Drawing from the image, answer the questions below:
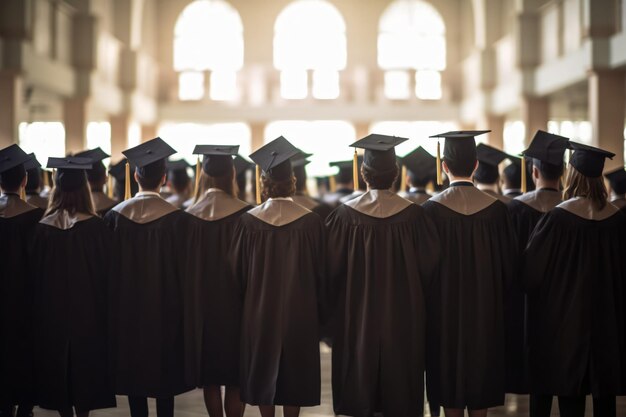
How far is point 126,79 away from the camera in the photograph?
22.7 m

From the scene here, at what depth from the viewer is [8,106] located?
48.6 ft

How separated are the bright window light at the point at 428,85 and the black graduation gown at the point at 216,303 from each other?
20694 mm

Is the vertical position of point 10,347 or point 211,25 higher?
point 211,25

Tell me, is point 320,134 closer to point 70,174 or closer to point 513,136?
point 513,136

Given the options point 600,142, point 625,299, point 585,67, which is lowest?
point 625,299

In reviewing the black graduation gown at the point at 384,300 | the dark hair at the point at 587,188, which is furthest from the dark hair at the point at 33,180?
the dark hair at the point at 587,188

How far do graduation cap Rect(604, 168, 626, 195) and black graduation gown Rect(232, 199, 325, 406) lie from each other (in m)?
3.53

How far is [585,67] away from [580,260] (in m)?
11.6

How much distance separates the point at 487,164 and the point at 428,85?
19389 mm

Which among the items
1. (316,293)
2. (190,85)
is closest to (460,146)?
(316,293)

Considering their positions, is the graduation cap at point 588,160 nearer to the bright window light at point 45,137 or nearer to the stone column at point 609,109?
the stone column at point 609,109

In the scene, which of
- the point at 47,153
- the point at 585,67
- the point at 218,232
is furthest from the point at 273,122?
the point at 218,232

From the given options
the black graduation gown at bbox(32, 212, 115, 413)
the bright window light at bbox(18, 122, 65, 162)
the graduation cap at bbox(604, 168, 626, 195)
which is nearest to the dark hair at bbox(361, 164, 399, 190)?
the black graduation gown at bbox(32, 212, 115, 413)

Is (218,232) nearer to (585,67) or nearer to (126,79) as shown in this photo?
(585,67)
